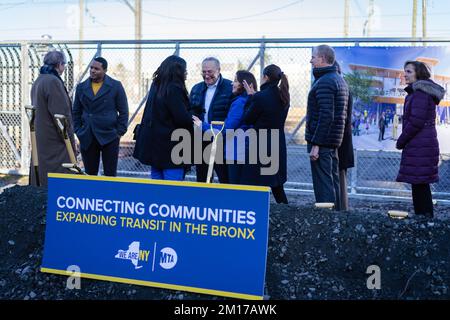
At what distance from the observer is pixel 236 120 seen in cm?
621

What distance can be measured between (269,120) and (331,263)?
2320 mm

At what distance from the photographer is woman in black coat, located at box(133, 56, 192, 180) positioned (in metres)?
5.12

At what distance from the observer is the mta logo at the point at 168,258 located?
392 centimetres

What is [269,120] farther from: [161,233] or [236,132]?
[161,233]

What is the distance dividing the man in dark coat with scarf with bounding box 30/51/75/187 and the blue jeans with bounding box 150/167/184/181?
157cm

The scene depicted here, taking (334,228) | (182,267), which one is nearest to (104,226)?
(182,267)

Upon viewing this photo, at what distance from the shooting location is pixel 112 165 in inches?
277

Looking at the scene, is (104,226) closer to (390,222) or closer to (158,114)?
(158,114)

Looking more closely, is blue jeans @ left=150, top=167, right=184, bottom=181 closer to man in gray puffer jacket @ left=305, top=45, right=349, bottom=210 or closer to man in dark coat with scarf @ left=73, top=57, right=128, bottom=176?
man in gray puffer jacket @ left=305, top=45, right=349, bottom=210

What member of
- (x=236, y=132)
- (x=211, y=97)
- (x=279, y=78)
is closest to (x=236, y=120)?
(x=236, y=132)

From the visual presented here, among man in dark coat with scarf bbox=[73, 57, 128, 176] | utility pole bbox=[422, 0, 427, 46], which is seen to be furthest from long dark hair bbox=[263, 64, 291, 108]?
utility pole bbox=[422, 0, 427, 46]

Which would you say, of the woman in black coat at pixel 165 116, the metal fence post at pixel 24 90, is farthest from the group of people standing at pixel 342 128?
the metal fence post at pixel 24 90

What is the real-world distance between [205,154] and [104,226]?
2.42 metres

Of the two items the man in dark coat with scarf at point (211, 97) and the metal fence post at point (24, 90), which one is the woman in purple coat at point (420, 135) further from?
the metal fence post at point (24, 90)
